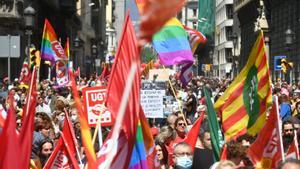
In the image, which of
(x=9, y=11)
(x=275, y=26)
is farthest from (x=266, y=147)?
(x=275, y=26)

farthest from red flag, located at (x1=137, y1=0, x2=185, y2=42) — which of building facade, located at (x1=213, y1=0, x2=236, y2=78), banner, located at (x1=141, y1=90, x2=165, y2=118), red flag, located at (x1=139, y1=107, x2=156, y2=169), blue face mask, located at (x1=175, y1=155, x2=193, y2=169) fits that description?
building facade, located at (x1=213, y1=0, x2=236, y2=78)

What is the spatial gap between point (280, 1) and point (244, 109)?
53704 millimetres

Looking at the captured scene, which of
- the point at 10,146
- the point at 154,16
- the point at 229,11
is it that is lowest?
the point at 10,146

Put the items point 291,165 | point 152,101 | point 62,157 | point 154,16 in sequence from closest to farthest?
1. point 154,16
2. point 291,165
3. point 62,157
4. point 152,101

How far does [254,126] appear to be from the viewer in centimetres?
966

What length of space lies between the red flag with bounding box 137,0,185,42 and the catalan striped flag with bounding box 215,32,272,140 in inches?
234

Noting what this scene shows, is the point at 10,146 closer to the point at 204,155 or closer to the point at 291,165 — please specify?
the point at 291,165

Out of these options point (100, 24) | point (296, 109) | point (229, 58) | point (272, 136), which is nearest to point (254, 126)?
point (272, 136)

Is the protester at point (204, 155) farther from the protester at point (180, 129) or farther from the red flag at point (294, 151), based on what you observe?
the red flag at point (294, 151)

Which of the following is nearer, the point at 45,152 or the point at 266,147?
the point at 266,147

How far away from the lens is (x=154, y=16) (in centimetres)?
402

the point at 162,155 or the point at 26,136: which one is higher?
the point at 26,136

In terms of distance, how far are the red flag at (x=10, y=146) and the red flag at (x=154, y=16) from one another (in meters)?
2.56

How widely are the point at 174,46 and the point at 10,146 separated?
364 inches
